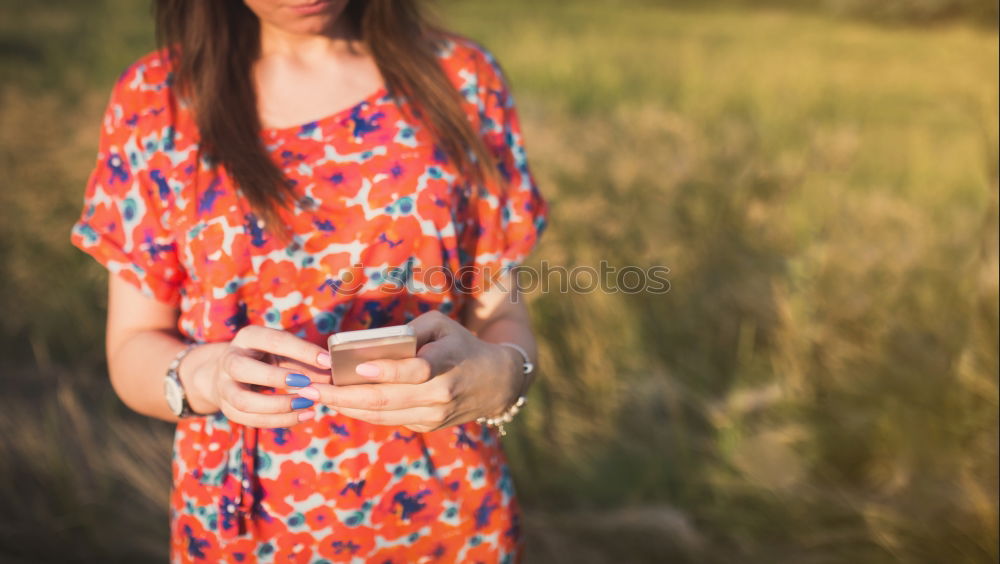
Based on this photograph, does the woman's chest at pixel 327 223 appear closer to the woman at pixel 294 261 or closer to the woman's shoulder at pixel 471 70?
the woman at pixel 294 261

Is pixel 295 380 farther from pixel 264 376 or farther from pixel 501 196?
pixel 501 196

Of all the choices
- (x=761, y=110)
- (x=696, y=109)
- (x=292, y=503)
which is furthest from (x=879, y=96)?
(x=292, y=503)

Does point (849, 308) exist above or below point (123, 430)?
above

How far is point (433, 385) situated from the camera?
3.10 ft

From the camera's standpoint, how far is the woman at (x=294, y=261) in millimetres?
1103

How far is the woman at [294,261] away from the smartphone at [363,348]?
0.48 feet

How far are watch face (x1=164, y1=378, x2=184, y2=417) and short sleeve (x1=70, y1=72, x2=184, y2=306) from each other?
0.16 meters

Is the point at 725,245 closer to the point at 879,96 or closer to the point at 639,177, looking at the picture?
the point at 639,177

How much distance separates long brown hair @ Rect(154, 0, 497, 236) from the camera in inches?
43.7

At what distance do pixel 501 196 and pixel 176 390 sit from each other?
551mm

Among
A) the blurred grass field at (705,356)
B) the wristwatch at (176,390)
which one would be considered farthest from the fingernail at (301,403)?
the blurred grass field at (705,356)

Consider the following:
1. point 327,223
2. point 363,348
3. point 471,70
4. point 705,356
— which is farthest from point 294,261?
point 705,356

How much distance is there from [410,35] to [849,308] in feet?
6.03

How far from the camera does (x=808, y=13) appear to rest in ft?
27.0
